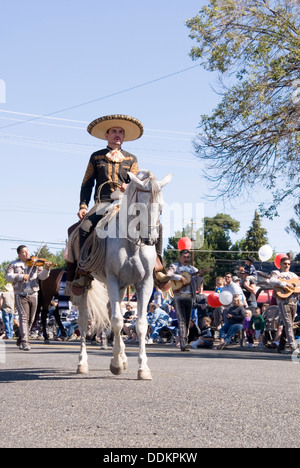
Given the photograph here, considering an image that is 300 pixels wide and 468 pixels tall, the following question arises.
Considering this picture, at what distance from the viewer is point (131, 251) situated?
880 centimetres

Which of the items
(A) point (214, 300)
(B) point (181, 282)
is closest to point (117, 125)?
(B) point (181, 282)

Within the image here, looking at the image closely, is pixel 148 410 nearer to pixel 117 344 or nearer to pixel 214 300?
pixel 117 344

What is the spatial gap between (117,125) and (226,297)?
→ 10.1 m

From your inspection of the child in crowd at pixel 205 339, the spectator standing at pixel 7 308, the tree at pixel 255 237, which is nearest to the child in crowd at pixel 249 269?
the child in crowd at pixel 205 339

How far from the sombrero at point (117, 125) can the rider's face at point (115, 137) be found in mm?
55

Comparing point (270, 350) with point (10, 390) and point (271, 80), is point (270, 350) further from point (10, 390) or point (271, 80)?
point (10, 390)

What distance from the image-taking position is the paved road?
4.86 m

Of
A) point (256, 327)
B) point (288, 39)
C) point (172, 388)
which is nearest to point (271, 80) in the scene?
point (288, 39)

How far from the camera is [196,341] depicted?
19547 mm

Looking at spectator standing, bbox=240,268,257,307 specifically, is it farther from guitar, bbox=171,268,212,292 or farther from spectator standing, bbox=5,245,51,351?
spectator standing, bbox=5,245,51,351

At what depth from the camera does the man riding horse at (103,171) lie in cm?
955

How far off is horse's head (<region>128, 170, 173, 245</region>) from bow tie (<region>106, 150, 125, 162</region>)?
1.15 m
